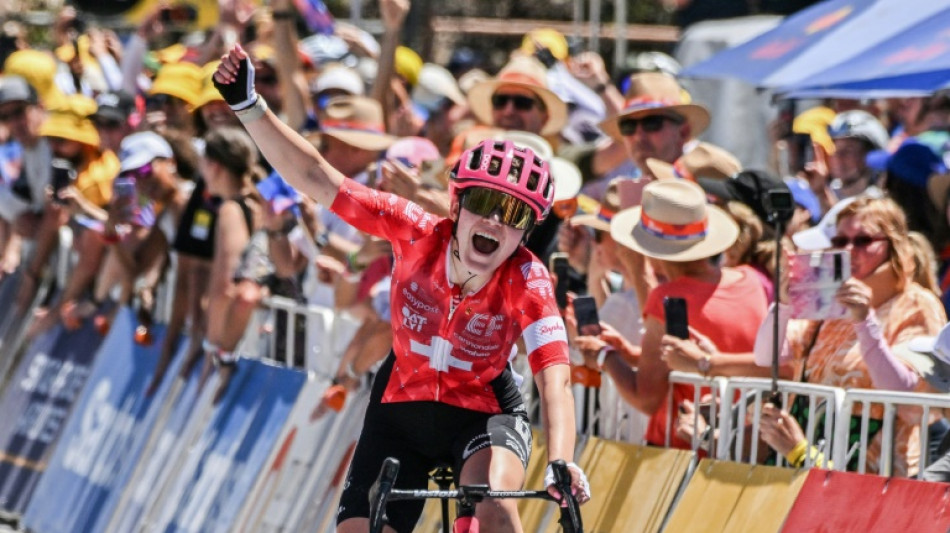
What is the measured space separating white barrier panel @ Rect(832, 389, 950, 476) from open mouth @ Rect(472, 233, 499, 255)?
1.40m

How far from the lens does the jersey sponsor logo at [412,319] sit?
6434mm

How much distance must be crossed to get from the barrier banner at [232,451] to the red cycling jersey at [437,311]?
3.39 m

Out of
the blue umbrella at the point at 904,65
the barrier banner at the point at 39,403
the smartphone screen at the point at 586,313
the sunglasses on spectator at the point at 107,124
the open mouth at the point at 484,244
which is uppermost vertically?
the blue umbrella at the point at 904,65

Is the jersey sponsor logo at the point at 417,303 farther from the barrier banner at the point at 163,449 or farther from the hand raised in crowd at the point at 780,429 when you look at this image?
the barrier banner at the point at 163,449

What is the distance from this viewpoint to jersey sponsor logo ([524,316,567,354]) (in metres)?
6.20

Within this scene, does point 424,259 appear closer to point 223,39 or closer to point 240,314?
point 240,314

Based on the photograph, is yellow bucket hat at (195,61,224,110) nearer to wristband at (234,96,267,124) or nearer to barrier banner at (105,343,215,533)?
barrier banner at (105,343,215,533)

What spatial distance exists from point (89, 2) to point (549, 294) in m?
17.1

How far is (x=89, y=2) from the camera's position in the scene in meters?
22.3

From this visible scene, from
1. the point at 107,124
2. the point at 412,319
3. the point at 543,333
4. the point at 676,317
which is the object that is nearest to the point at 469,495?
the point at 543,333

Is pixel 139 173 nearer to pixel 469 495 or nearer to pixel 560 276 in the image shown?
pixel 560 276

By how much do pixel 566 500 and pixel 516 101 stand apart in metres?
5.37

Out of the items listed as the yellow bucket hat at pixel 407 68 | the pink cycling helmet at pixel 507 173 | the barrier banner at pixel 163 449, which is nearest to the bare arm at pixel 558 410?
the pink cycling helmet at pixel 507 173

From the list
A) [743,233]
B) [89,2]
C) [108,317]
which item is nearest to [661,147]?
[743,233]
